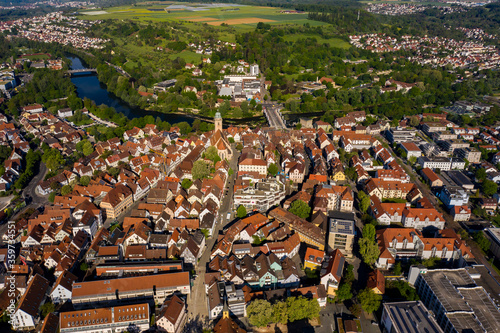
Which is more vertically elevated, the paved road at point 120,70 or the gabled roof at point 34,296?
the paved road at point 120,70

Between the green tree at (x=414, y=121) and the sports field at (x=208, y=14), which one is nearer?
the green tree at (x=414, y=121)

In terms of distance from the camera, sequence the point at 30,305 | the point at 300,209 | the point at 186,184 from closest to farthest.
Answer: the point at 30,305
the point at 300,209
the point at 186,184

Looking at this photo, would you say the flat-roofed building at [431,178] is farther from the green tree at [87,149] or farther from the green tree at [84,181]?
the green tree at [87,149]

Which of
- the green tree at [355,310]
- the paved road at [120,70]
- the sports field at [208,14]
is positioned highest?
the sports field at [208,14]

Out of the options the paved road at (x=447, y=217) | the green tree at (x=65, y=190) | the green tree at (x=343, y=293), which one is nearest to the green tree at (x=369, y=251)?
the green tree at (x=343, y=293)

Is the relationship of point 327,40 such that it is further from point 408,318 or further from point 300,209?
point 408,318

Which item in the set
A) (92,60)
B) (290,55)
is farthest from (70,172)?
(290,55)

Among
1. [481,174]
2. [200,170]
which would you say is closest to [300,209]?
[200,170]

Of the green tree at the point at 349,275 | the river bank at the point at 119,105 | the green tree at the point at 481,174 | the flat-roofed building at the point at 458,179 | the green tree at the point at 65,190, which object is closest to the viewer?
the green tree at the point at 349,275
